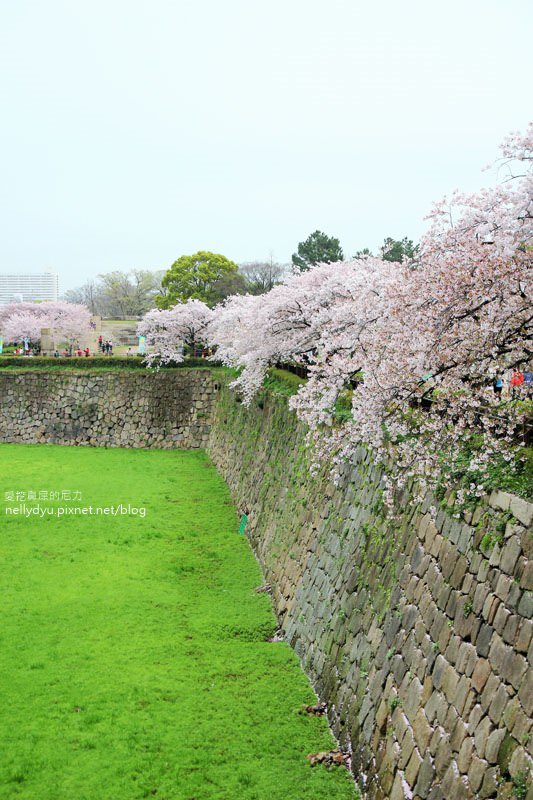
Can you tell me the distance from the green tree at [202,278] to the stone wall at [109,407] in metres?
20.7

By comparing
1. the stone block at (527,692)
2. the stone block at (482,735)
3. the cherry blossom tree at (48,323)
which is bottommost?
the stone block at (482,735)

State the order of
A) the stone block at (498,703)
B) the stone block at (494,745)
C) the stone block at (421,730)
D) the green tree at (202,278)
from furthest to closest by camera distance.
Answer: the green tree at (202,278) → the stone block at (421,730) → the stone block at (498,703) → the stone block at (494,745)

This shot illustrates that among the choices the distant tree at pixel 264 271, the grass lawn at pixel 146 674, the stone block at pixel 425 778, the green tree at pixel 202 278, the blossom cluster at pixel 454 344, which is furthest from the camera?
the distant tree at pixel 264 271

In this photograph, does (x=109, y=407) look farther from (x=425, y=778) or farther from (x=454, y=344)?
(x=425, y=778)

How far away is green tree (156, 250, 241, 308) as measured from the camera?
185 feet

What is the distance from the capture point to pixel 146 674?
10625mm

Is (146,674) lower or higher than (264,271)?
lower

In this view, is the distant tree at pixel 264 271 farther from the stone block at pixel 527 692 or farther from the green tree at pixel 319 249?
the stone block at pixel 527 692

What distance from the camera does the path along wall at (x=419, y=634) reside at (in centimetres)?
538

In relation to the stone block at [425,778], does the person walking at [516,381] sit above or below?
above

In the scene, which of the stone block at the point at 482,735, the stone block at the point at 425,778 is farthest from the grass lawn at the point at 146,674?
the stone block at the point at 482,735

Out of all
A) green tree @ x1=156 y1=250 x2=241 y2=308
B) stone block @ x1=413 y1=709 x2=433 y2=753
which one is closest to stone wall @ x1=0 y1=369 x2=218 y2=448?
green tree @ x1=156 y1=250 x2=241 y2=308

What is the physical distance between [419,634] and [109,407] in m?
29.9

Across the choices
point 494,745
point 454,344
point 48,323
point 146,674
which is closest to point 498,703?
point 494,745
